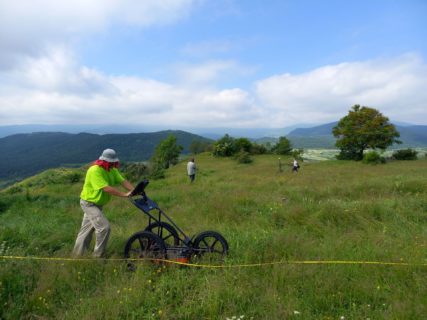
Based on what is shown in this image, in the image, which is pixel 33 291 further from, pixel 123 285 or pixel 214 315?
pixel 214 315

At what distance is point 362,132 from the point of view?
40.9 meters

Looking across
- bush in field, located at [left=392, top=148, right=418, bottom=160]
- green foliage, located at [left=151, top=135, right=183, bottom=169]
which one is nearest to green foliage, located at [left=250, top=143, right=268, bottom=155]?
bush in field, located at [left=392, top=148, right=418, bottom=160]

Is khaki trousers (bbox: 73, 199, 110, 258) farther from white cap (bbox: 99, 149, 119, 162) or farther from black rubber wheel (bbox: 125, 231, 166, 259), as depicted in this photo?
white cap (bbox: 99, 149, 119, 162)

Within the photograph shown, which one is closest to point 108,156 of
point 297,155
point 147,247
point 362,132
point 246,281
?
point 147,247

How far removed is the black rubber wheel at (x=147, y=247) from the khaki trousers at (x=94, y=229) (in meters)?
0.42

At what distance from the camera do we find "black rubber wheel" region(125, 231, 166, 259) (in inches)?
172

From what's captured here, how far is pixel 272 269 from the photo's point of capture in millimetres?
3908

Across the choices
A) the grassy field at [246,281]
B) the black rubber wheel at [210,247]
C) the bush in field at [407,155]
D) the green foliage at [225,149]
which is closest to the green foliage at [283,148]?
the green foliage at [225,149]

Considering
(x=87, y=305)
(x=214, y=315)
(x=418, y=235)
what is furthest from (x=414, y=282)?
(x=87, y=305)

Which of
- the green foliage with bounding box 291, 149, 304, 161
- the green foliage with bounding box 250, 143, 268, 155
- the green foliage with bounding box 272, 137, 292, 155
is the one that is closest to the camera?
the green foliage with bounding box 291, 149, 304, 161

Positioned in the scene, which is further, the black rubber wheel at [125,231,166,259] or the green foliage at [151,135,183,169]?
the green foliage at [151,135,183,169]

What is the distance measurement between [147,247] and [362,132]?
43.1 metres

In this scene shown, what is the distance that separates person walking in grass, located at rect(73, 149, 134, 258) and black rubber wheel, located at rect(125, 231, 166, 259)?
17.3 inches

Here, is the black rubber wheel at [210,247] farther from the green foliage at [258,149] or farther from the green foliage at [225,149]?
the green foliage at [258,149]
